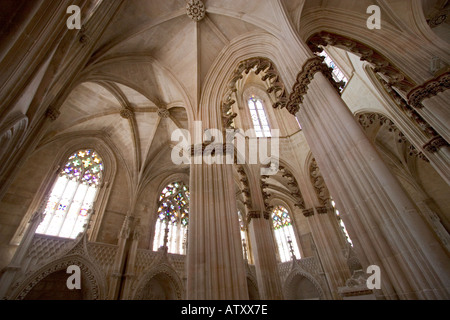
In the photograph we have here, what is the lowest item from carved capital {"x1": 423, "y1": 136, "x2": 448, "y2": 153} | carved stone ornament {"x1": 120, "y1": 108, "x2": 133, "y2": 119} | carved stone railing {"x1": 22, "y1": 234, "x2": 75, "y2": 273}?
carved stone railing {"x1": 22, "y1": 234, "x2": 75, "y2": 273}

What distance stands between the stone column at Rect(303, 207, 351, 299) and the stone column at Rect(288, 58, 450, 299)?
5.04 m

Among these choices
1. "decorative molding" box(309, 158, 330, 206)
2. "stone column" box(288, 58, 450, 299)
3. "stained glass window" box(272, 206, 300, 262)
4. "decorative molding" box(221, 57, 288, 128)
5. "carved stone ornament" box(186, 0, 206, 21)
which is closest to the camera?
"stone column" box(288, 58, 450, 299)

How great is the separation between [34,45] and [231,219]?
4219 mm

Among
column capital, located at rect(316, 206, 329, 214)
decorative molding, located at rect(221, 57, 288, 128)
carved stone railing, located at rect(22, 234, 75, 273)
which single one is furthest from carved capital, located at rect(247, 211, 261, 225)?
carved stone railing, located at rect(22, 234, 75, 273)

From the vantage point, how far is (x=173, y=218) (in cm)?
1188

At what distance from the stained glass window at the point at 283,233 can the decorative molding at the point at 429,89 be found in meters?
10.2

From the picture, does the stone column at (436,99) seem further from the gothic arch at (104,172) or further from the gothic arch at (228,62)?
the gothic arch at (104,172)

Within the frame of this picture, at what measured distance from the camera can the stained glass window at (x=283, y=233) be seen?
13.1 metres

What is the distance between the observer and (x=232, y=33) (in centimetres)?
700

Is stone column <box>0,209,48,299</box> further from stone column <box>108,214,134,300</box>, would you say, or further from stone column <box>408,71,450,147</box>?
stone column <box>408,71,450,147</box>

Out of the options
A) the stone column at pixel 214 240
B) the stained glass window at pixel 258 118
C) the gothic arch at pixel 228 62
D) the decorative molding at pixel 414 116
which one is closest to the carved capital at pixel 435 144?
the decorative molding at pixel 414 116

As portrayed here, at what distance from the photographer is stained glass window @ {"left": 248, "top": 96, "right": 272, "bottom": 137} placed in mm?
11164

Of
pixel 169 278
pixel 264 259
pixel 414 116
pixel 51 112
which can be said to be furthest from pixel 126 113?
pixel 414 116
